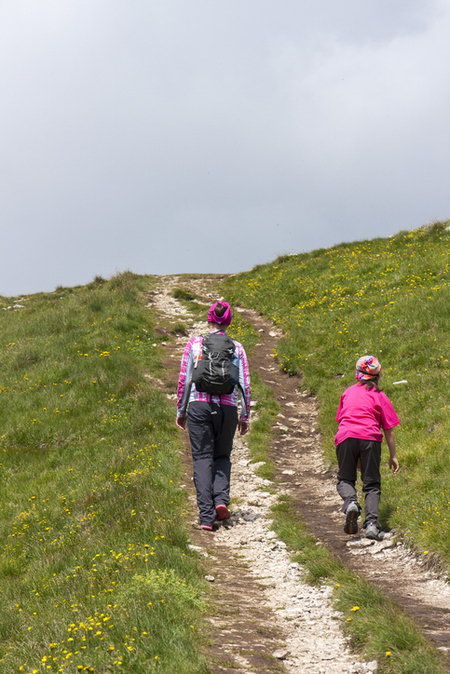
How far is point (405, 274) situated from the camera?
57.9ft

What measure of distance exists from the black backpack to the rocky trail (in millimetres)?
1794

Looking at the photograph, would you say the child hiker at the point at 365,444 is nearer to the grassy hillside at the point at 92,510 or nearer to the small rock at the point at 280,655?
the grassy hillside at the point at 92,510

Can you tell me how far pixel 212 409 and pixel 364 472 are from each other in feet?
6.76

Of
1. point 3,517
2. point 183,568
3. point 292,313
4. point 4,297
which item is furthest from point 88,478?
point 4,297

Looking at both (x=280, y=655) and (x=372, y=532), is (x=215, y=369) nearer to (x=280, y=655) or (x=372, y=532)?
(x=372, y=532)

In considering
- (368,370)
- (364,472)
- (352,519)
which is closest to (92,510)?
(352,519)

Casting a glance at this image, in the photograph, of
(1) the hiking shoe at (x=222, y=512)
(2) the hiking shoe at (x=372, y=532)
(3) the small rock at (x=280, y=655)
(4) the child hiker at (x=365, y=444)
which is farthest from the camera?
(1) the hiking shoe at (x=222, y=512)

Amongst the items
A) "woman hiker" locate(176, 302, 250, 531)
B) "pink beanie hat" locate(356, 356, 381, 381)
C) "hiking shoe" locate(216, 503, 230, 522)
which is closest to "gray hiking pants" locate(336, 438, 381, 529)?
"pink beanie hat" locate(356, 356, 381, 381)

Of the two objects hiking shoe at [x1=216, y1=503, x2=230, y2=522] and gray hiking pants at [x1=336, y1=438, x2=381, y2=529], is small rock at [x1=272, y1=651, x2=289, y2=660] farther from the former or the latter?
hiking shoe at [x1=216, y1=503, x2=230, y2=522]

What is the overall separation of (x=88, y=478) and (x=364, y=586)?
557cm

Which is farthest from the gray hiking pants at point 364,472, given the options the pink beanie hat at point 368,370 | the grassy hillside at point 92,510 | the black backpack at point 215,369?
the grassy hillside at point 92,510

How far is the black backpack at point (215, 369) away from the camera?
6.98 m

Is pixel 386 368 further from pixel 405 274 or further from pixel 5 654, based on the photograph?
pixel 5 654

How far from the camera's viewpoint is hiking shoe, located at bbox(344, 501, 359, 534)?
6523 mm
